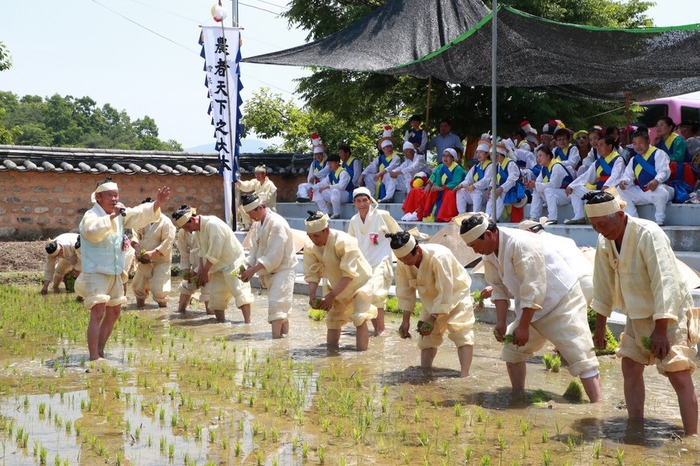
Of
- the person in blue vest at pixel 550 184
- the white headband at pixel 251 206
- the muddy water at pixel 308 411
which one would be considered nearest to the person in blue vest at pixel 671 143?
the person in blue vest at pixel 550 184

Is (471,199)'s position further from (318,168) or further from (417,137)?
(318,168)

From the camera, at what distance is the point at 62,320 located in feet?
34.0

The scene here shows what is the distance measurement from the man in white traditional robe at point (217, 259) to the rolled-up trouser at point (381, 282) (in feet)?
5.43

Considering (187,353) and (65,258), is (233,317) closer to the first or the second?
(187,353)

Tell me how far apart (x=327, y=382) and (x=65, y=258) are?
7449mm

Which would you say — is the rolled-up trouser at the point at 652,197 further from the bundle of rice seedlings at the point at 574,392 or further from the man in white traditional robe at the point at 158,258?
the man in white traditional robe at the point at 158,258

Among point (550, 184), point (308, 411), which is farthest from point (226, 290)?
point (550, 184)

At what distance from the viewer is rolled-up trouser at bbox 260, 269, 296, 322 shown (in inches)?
358

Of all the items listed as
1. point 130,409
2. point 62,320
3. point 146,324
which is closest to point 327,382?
point 130,409

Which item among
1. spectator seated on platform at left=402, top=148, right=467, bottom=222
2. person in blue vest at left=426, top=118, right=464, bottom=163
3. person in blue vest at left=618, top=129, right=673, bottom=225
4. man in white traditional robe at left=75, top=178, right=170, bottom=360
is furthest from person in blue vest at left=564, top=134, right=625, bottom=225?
man in white traditional robe at left=75, top=178, right=170, bottom=360

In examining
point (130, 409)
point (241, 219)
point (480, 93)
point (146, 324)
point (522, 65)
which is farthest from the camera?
point (241, 219)

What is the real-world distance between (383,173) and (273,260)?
6861mm

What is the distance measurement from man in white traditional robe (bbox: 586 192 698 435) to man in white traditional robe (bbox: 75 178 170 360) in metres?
4.30

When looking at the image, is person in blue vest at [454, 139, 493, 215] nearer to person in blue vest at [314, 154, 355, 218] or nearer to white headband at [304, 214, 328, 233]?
person in blue vest at [314, 154, 355, 218]
